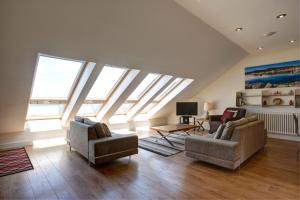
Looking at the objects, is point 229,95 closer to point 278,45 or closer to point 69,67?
point 278,45

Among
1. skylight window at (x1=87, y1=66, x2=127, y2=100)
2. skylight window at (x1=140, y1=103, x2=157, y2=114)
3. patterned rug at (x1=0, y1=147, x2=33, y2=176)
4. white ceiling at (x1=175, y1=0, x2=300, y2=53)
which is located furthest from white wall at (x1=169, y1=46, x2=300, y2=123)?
patterned rug at (x1=0, y1=147, x2=33, y2=176)

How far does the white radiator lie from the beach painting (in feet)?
2.92

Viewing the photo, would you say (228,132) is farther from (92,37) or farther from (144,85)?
(144,85)

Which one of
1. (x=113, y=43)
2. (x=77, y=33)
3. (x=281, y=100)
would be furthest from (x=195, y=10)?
(x=281, y=100)

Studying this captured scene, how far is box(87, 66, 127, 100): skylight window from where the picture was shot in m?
4.74

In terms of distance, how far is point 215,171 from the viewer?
304cm

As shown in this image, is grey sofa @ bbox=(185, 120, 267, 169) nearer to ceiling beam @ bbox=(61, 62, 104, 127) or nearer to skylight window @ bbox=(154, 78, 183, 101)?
ceiling beam @ bbox=(61, 62, 104, 127)

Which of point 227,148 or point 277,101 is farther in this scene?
point 277,101

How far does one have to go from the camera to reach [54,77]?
168 inches

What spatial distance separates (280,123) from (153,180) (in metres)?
4.66

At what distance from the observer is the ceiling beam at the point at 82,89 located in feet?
12.7

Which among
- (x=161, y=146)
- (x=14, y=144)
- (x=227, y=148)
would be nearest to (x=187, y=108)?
(x=161, y=146)

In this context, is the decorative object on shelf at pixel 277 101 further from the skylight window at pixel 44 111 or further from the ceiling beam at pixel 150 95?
the skylight window at pixel 44 111

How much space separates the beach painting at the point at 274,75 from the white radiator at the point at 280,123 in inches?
35.0
